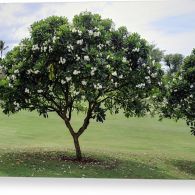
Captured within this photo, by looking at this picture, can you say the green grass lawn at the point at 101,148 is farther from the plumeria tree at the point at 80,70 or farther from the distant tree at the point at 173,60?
the distant tree at the point at 173,60

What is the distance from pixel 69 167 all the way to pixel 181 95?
2.98 meters

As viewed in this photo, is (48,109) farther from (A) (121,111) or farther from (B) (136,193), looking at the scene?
(B) (136,193)

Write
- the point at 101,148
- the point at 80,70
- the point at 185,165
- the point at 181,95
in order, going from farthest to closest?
the point at 101,148 → the point at 181,95 → the point at 185,165 → the point at 80,70

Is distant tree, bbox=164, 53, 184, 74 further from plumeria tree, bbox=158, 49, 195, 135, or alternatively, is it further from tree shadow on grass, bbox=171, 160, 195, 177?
tree shadow on grass, bbox=171, 160, 195, 177

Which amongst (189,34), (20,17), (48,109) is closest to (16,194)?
(48,109)

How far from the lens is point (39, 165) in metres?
12.0

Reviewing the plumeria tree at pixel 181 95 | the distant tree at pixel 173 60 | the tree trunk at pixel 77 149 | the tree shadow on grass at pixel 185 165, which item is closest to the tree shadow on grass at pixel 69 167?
the tree trunk at pixel 77 149

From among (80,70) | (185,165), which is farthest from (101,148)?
(80,70)

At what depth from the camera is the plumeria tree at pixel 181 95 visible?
1212cm

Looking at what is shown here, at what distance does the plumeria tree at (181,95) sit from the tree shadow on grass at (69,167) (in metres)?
1.36

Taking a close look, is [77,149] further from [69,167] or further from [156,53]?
[156,53]

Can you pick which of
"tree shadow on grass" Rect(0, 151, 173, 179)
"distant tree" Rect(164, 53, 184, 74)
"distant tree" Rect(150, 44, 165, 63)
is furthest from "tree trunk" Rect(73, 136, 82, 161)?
"distant tree" Rect(164, 53, 184, 74)

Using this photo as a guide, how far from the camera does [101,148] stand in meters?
12.5

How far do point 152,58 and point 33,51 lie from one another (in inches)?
103
